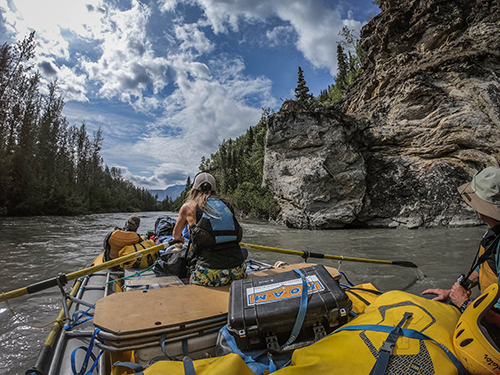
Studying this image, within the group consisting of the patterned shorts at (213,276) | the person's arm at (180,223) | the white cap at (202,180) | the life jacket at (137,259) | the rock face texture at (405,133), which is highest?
the rock face texture at (405,133)

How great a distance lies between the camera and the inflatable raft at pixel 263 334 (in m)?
1.31

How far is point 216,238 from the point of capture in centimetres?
267

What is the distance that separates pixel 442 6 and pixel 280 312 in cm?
1805

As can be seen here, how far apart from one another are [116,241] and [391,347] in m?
4.59

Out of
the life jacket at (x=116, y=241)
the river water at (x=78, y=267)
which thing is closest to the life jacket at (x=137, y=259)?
the life jacket at (x=116, y=241)

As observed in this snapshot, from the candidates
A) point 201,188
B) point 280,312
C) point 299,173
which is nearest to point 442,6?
point 299,173

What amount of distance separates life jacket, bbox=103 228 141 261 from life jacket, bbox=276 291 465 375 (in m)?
4.06

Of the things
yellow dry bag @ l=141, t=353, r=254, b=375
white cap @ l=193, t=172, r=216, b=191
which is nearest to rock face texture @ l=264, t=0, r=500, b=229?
white cap @ l=193, t=172, r=216, b=191

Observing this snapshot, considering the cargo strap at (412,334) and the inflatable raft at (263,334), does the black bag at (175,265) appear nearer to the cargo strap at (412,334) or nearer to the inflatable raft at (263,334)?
the inflatable raft at (263,334)

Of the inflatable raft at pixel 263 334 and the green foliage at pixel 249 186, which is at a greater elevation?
the green foliage at pixel 249 186

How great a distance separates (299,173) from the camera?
14375 mm

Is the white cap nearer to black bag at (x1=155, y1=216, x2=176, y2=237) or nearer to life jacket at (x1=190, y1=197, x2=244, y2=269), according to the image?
life jacket at (x1=190, y1=197, x2=244, y2=269)

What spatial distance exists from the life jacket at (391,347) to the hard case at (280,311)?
0.25 metres

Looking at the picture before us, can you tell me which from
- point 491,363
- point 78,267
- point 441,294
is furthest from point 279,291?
point 78,267
